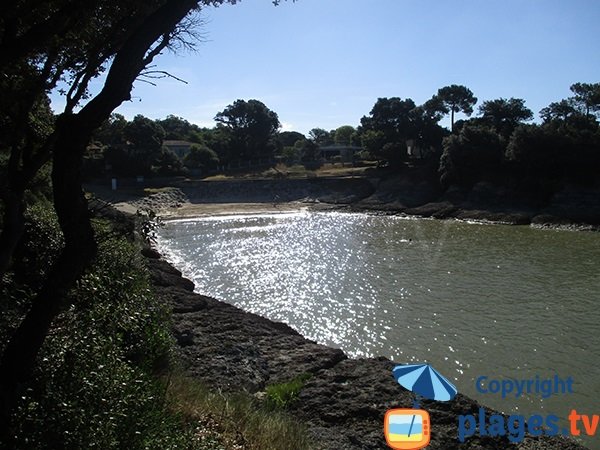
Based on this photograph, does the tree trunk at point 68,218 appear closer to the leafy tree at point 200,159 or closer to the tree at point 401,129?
the tree at point 401,129

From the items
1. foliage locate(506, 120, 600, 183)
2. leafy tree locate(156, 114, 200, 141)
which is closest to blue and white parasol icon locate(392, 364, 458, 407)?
foliage locate(506, 120, 600, 183)

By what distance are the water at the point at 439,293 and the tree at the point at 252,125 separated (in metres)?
51.3

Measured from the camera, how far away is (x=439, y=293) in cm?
2000

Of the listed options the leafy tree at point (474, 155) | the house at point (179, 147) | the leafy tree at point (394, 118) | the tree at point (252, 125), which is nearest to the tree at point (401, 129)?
the leafy tree at point (394, 118)

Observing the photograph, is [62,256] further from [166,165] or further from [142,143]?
[166,165]

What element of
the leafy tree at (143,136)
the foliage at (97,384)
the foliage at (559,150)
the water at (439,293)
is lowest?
the water at (439,293)

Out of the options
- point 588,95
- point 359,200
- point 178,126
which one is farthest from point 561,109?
point 178,126

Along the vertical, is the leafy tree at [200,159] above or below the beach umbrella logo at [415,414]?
above

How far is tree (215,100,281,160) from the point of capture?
91.4 meters

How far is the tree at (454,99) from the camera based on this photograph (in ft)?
237

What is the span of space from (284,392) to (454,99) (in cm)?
7165

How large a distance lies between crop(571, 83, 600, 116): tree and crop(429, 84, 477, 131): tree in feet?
45.1

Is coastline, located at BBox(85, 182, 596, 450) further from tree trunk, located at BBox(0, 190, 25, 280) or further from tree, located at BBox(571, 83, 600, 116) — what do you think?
tree, located at BBox(571, 83, 600, 116)

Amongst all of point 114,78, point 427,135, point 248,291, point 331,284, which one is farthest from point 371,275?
point 427,135
